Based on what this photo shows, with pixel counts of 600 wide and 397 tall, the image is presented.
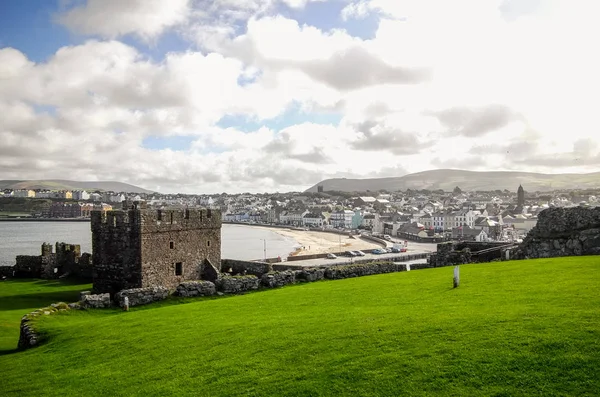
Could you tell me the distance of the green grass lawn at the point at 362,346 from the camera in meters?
6.96

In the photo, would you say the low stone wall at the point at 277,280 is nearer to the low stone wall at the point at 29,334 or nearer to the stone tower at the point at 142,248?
the stone tower at the point at 142,248

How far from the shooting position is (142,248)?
24.6 m

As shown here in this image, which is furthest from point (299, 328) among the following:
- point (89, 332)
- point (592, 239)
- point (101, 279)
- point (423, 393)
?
point (101, 279)

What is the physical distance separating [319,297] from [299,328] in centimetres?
472

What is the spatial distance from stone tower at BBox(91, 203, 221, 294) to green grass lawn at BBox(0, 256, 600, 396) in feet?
31.3

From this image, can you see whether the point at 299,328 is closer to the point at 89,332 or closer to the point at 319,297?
the point at 319,297

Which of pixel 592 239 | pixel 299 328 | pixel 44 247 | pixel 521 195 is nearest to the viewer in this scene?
pixel 299 328

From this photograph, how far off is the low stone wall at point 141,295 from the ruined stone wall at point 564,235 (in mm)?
16282

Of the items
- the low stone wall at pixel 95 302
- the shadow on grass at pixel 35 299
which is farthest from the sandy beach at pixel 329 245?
the low stone wall at pixel 95 302

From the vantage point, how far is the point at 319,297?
A: 15234 mm

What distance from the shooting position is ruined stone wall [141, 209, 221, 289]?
2494 cm

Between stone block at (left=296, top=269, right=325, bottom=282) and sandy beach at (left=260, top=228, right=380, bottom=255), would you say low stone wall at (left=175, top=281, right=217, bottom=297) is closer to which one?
stone block at (left=296, top=269, right=325, bottom=282)

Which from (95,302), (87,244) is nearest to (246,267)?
(95,302)

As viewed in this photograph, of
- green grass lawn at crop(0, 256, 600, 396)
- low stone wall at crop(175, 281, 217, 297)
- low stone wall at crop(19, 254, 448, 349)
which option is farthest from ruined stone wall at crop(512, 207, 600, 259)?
low stone wall at crop(175, 281, 217, 297)
